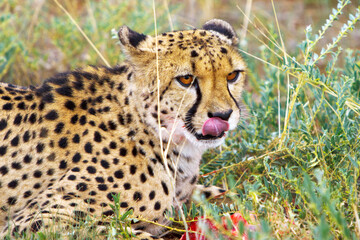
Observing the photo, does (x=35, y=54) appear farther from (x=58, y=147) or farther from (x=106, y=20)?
(x=58, y=147)

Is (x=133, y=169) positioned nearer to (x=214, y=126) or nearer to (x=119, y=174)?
(x=119, y=174)

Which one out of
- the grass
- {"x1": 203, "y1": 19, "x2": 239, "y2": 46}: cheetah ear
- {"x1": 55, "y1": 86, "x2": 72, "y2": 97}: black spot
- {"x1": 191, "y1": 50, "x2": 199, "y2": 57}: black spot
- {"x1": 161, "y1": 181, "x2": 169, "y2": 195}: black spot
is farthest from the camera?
{"x1": 203, "y1": 19, "x2": 239, "y2": 46}: cheetah ear

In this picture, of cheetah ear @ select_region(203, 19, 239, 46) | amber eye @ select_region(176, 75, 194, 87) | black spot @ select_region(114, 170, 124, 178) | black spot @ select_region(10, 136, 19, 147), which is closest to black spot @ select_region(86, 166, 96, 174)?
black spot @ select_region(114, 170, 124, 178)

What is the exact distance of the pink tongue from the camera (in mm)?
3010

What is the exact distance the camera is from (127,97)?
3260 mm

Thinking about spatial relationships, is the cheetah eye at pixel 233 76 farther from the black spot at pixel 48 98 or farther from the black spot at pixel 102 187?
the black spot at pixel 48 98

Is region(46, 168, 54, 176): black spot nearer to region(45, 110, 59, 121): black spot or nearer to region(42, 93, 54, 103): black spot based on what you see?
region(45, 110, 59, 121): black spot

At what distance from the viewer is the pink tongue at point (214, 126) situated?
3.01m

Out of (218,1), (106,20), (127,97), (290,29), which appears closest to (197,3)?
(218,1)

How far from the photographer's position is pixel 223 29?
3570mm

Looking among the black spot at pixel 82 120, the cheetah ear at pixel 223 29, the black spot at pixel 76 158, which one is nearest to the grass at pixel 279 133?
the cheetah ear at pixel 223 29

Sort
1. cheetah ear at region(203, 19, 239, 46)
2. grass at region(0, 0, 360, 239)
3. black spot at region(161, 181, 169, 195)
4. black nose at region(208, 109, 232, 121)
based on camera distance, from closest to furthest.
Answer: grass at region(0, 0, 360, 239) → black nose at region(208, 109, 232, 121) → black spot at region(161, 181, 169, 195) → cheetah ear at region(203, 19, 239, 46)

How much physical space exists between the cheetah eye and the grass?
25cm

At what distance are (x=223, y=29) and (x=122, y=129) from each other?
37.0 inches
